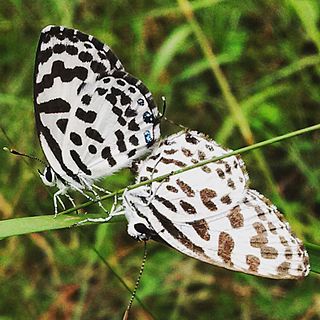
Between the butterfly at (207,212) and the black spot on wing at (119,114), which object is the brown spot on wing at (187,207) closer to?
the butterfly at (207,212)

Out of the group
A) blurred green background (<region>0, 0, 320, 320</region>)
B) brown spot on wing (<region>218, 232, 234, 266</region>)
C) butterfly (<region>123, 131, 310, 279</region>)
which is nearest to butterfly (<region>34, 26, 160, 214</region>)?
butterfly (<region>123, 131, 310, 279</region>)

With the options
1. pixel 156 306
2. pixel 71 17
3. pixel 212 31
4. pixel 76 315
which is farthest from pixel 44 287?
pixel 212 31

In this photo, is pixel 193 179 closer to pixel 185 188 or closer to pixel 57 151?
pixel 185 188

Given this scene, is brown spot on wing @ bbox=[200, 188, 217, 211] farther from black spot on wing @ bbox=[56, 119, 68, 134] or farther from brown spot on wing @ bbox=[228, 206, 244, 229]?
black spot on wing @ bbox=[56, 119, 68, 134]

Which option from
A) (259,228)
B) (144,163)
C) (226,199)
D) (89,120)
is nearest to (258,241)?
(259,228)

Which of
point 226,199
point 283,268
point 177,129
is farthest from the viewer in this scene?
point 177,129

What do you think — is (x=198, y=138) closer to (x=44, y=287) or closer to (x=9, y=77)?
(x=44, y=287)

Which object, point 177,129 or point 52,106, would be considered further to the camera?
point 177,129
